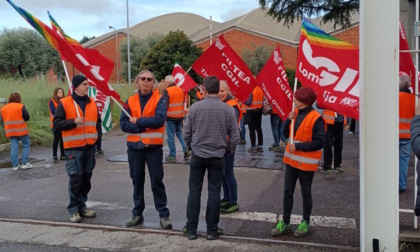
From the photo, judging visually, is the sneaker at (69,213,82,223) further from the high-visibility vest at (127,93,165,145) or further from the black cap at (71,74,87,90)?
the black cap at (71,74,87,90)

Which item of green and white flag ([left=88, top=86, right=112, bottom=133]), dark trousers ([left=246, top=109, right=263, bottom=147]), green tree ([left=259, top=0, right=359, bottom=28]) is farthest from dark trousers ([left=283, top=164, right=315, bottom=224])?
green tree ([left=259, top=0, right=359, bottom=28])

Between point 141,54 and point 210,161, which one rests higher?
point 141,54

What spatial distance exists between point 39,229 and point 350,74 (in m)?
4.33

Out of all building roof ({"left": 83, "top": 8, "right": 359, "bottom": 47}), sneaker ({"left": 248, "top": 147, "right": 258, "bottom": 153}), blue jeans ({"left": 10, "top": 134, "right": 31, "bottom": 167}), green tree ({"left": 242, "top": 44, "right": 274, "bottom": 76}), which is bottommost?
sneaker ({"left": 248, "top": 147, "right": 258, "bottom": 153})

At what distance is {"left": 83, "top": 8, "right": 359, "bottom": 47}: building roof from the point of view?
47.8 metres

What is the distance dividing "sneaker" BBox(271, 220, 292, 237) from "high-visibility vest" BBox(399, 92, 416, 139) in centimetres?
277

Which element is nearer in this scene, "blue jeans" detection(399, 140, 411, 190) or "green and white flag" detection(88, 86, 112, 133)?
"blue jeans" detection(399, 140, 411, 190)

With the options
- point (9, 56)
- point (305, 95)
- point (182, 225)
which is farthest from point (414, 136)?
point (9, 56)

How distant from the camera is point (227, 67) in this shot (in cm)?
728

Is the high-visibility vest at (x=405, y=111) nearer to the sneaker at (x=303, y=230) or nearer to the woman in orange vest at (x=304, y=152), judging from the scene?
the woman in orange vest at (x=304, y=152)

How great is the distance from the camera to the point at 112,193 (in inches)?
293

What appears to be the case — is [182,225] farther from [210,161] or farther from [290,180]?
[290,180]

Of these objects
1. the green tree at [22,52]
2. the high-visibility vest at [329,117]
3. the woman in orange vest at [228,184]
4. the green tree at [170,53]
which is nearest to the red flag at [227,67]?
the woman in orange vest at [228,184]

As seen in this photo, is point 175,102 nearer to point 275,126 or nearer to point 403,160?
point 275,126
